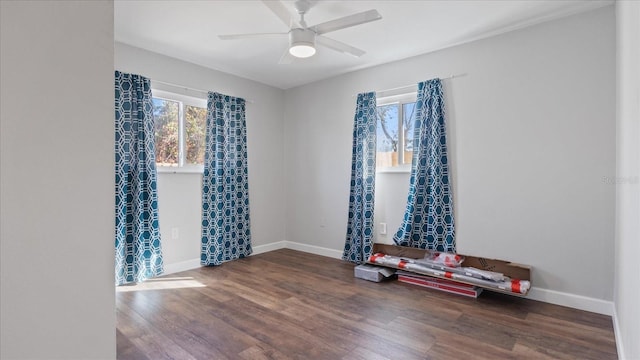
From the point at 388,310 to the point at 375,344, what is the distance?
556 mm

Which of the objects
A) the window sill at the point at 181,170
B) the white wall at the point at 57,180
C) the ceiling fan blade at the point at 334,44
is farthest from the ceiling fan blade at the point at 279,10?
the window sill at the point at 181,170

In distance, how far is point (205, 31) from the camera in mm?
2971

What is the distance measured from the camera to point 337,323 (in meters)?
2.33

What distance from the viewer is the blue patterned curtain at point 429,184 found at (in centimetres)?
327

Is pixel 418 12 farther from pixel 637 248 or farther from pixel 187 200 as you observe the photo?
pixel 187 200

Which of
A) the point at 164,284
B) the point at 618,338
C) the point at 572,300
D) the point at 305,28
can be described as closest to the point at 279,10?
the point at 305,28

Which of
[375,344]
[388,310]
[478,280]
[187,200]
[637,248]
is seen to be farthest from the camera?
[187,200]

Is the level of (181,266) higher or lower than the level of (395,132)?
lower

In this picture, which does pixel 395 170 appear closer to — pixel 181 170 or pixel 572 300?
pixel 572 300

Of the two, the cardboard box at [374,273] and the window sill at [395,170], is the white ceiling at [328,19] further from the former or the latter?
the cardboard box at [374,273]

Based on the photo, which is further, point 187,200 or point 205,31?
point 187,200

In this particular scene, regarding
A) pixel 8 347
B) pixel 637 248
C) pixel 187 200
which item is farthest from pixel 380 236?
pixel 8 347

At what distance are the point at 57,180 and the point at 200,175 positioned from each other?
311cm

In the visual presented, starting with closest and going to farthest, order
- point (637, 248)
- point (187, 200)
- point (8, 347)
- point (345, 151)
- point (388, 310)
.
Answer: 1. point (8, 347)
2. point (637, 248)
3. point (388, 310)
4. point (187, 200)
5. point (345, 151)
